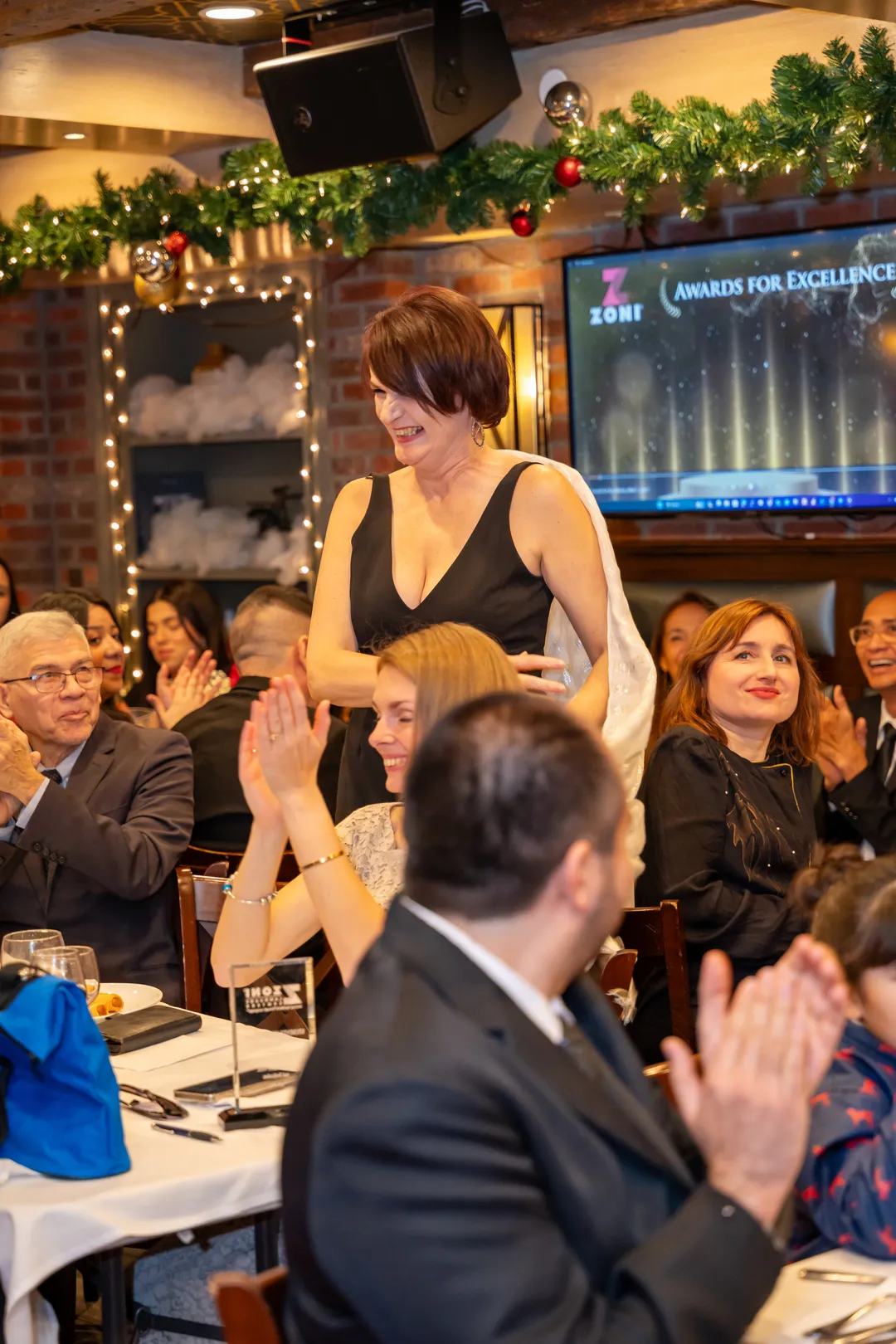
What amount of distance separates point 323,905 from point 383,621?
871 mm

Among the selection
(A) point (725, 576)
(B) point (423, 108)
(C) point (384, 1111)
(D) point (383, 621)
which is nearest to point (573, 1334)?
(C) point (384, 1111)

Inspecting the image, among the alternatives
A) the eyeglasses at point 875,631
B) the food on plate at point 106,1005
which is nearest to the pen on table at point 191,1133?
the food on plate at point 106,1005

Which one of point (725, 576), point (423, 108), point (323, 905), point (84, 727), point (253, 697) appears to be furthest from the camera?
point (725, 576)

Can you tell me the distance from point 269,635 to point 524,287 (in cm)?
214

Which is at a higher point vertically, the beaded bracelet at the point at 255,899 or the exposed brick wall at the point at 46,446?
the exposed brick wall at the point at 46,446

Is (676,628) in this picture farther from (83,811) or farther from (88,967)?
(88,967)

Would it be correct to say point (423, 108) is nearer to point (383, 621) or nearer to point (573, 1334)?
point (383, 621)

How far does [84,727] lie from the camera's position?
327 cm

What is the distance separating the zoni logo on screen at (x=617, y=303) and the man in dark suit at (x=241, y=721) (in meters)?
1.73

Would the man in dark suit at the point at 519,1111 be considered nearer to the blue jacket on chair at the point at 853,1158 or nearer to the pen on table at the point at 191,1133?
the blue jacket on chair at the point at 853,1158

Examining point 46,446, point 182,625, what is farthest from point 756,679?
point 46,446

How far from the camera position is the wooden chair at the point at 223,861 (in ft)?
10.2

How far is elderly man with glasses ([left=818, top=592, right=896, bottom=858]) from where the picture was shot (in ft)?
13.0

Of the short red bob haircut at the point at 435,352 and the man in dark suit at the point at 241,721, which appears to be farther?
the man in dark suit at the point at 241,721
